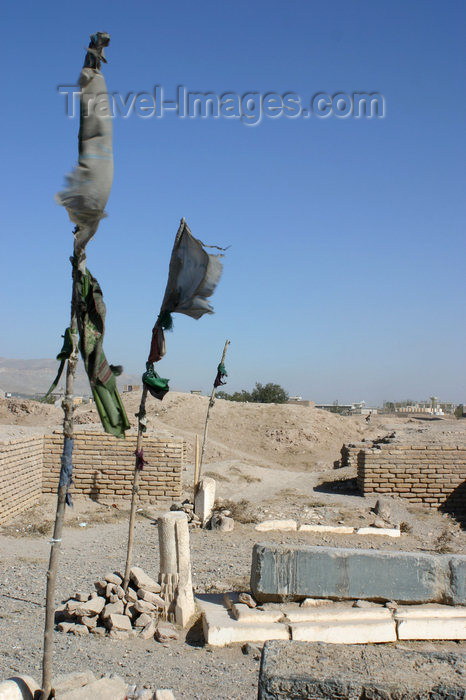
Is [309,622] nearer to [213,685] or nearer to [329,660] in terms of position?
[213,685]

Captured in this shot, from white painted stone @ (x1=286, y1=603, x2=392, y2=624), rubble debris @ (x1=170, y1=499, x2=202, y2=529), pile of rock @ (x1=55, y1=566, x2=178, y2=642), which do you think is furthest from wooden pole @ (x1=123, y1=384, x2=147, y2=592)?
rubble debris @ (x1=170, y1=499, x2=202, y2=529)

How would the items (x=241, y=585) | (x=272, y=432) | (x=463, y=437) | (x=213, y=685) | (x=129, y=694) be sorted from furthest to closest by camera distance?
(x=272, y=432), (x=463, y=437), (x=241, y=585), (x=213, y=685), (x=129, y=694)

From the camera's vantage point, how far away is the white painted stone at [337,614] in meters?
5.50

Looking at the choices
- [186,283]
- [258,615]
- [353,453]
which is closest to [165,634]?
[258,615]

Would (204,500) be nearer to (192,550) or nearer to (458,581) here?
(192,550)

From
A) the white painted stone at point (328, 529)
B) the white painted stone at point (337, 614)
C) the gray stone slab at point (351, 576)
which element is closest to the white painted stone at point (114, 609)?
the gray stone slab at point (351, 576)

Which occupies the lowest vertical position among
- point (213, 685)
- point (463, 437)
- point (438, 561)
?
point (213, 685)

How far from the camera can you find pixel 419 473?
40.6 ft

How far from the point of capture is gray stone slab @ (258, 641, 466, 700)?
3.44m

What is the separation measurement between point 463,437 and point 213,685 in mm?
11046

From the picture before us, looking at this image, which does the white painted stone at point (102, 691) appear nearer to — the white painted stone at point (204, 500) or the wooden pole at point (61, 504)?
the wooden pole at point (61, 504)

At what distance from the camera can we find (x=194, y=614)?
5930 millimetres

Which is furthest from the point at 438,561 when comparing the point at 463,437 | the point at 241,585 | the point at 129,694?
the point at 463,437

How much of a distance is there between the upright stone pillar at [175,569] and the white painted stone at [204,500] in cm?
416
